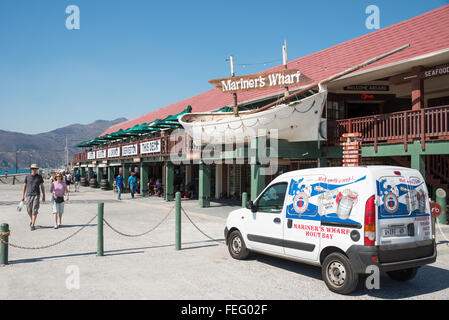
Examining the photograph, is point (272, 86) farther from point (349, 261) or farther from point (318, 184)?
point (349, 261)

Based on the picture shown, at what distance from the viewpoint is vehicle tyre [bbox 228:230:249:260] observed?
25.3 ft

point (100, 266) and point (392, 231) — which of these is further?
point (100, 266)

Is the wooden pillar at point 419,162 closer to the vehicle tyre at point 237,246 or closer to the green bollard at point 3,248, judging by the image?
the vehicle tyre at point 237,246

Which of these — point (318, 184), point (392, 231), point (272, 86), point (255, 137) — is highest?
point (272, 86)

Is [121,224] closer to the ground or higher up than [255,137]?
closer to the ground

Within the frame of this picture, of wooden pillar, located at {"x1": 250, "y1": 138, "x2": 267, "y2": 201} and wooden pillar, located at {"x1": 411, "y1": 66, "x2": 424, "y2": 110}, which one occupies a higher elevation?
wooden pillar, located at {"x1": 411, "y1": 66, "x2": 424, "y2": 110}

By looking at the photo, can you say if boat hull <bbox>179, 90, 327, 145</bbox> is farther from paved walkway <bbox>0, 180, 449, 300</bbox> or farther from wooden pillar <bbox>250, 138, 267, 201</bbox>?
paved walkway <bbox>0, 180, 449, 300</bbox>

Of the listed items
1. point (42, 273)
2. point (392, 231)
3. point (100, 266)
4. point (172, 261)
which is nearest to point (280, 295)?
point (392, 231)

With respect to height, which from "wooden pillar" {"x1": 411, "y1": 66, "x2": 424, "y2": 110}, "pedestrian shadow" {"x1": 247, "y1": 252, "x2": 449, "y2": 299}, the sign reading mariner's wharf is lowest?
"pedestrian shadow" {"x1": 247, "y1": 252, "x2": 449, "y2": 299}

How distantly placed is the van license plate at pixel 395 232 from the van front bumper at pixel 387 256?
0.15 metres

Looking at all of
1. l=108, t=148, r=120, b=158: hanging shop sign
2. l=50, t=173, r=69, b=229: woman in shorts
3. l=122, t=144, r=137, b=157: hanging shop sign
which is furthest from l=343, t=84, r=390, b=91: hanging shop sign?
l=108, t=148, r=120, b=158: hanging shop sign

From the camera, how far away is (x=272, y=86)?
15250 mm
